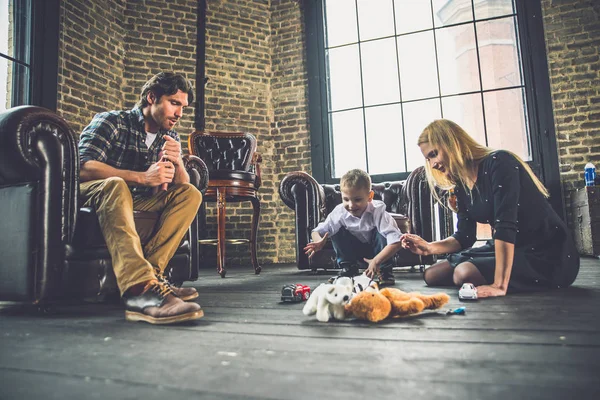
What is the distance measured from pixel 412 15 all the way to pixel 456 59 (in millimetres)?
812

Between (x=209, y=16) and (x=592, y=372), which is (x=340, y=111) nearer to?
(x=209, y=16)

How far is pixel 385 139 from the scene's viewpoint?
4918mm

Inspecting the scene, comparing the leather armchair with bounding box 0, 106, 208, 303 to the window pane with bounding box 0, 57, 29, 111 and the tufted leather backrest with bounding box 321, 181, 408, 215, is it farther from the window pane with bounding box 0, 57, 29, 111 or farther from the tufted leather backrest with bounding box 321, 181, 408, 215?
the window pane with bounding box 0, 57, 29, 111

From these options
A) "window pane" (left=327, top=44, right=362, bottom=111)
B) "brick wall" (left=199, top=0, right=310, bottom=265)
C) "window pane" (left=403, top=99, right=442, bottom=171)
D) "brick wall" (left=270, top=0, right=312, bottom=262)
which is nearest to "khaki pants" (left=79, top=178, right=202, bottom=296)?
"brick wall" (left=199, top=0, right=310, bottom=265)

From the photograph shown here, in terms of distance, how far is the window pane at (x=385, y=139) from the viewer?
16.0 ft

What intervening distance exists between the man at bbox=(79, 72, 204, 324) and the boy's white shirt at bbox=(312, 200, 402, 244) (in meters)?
0.94

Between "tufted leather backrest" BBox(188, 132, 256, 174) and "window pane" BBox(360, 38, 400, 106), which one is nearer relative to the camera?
"tufted leather backrest" BBox(188, 132, 256, 174)

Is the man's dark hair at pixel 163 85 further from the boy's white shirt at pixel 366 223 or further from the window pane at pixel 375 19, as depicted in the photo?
the window pane at pixel 375 19

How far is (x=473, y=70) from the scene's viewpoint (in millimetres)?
4621

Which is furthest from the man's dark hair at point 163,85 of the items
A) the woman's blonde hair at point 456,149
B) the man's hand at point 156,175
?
the woman's blonde hair at point 456,149

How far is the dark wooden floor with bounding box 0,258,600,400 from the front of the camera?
68 centimetres

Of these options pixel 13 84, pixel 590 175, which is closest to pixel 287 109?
pixel 13 84

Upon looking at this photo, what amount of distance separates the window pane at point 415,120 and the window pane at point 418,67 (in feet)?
0.34

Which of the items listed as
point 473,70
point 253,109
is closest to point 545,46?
point 473,70
